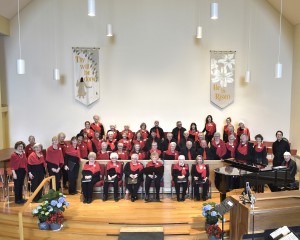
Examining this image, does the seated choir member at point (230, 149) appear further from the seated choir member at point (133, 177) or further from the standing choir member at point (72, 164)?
the standing choir member at point (72, 164)

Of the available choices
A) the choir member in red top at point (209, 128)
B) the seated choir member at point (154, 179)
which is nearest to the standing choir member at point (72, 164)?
the seated choir member at point (154, 179)

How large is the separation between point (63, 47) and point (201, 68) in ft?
15.1

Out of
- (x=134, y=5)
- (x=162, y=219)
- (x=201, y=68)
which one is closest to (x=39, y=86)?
(x=134, y=5)

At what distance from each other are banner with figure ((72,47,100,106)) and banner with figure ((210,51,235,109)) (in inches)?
151

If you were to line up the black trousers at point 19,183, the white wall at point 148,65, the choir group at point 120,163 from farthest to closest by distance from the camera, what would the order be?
1. the white wall at point 148,65
2. the choir group at point 120,163
3. the black trousers at point 19,183

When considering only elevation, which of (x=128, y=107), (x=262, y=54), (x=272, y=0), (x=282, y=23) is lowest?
(x=128, y=107)

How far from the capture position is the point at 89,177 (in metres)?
7.18

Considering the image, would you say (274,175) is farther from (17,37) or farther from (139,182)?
(17,37)

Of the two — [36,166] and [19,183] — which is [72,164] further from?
[19,183]

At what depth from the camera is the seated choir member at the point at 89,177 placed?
717 centimetres

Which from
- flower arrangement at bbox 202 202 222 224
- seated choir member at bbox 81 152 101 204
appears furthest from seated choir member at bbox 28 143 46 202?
flower arrangement at bbox 202 202 222 224

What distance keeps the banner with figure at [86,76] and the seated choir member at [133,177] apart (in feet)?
13.5

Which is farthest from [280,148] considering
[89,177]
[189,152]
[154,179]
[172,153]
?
[89,177]

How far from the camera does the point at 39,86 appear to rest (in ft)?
35.3
